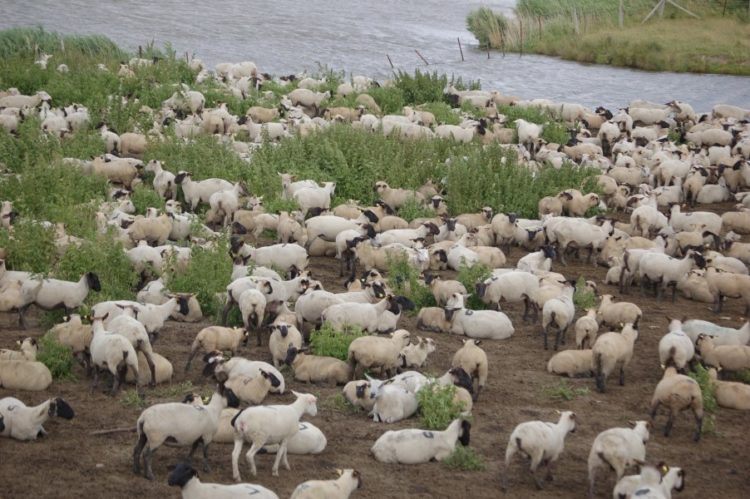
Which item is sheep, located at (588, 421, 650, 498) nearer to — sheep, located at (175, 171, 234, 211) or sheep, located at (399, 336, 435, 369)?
sheep, located at (399, 336, 435, 369)

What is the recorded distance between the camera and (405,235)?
16.1 m

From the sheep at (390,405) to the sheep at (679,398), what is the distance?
2.40m

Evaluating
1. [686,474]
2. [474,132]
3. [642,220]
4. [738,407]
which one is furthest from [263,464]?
[474,132]

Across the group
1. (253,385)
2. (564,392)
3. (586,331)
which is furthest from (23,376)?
(586,331)

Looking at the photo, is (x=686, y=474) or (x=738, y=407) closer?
(x=686, y=474)

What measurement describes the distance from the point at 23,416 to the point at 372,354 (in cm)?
354

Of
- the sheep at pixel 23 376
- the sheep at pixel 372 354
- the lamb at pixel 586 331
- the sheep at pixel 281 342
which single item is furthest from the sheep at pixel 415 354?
the sheep at pixel 23 376

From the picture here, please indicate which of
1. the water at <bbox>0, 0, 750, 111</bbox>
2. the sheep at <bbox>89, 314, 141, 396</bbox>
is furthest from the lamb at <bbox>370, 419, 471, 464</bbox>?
the water at <bbox>0, 0, 750, 111</bbox>

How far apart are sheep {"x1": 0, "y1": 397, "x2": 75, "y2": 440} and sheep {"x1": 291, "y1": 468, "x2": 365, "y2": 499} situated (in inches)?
95.9

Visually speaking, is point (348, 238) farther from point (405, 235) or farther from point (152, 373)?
point (152, 373)

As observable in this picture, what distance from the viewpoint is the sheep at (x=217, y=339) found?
38.2 feet

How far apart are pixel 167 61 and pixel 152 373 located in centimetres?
1763

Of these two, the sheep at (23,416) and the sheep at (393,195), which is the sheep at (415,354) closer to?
the sheep at (23,416)

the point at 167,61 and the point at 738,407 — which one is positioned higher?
the point at 167,61
